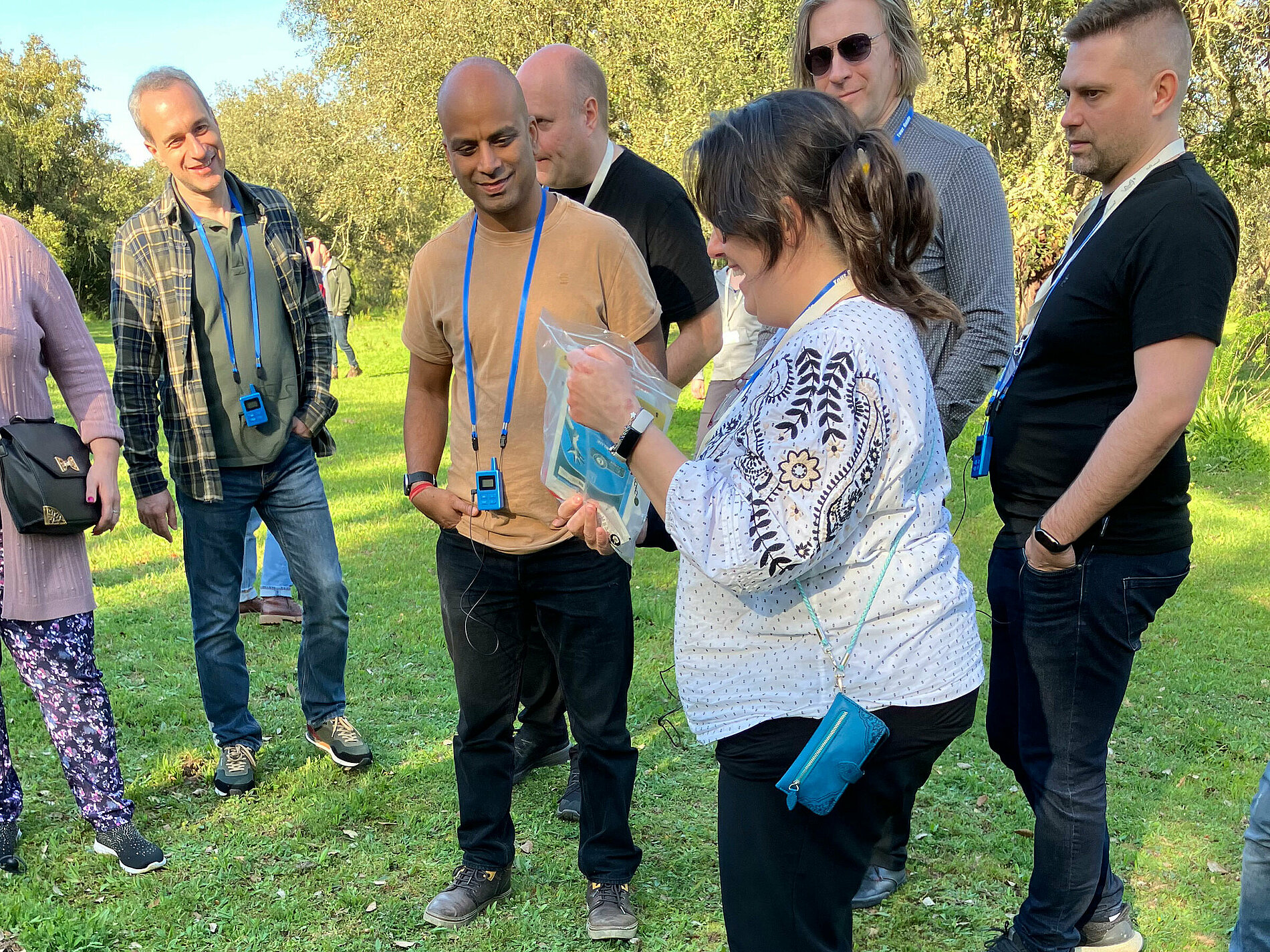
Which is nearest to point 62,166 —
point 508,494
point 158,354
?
point 158,354

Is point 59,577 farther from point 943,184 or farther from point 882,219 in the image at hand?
point 943,184

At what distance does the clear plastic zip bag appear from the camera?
2189mm

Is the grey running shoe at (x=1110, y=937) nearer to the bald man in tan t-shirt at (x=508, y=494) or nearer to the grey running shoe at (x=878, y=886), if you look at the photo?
the grey running shoe at (x=878, y=886)

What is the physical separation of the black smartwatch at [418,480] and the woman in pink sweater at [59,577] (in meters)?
0.89

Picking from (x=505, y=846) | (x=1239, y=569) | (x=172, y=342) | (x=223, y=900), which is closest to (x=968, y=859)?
(x=505, y=846)

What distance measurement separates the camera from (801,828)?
1.82 meters

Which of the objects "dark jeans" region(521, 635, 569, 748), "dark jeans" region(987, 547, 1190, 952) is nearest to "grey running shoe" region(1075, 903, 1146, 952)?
"dark jeans" region(987, 547, 1190, 952)

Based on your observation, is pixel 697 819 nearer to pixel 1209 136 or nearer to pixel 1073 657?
pixel 1073 657

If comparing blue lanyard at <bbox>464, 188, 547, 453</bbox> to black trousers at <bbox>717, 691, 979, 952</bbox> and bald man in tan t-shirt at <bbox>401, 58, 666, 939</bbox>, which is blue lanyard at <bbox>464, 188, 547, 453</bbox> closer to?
bald man in tan t-shirt at <bbox>401, 58, 666, 939</bbox>

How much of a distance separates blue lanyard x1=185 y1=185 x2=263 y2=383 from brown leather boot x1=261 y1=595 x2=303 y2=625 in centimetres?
234

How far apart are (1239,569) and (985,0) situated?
9126 millimetres

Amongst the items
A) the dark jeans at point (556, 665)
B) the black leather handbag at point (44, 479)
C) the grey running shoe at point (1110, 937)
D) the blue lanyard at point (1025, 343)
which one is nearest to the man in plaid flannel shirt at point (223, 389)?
the black leather handbag at point (44, 479)

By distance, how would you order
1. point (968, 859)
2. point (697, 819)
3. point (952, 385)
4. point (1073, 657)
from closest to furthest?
point (1073, 657), point (952, 385), point (968, 859), point (697, 819)

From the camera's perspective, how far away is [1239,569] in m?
6.67
